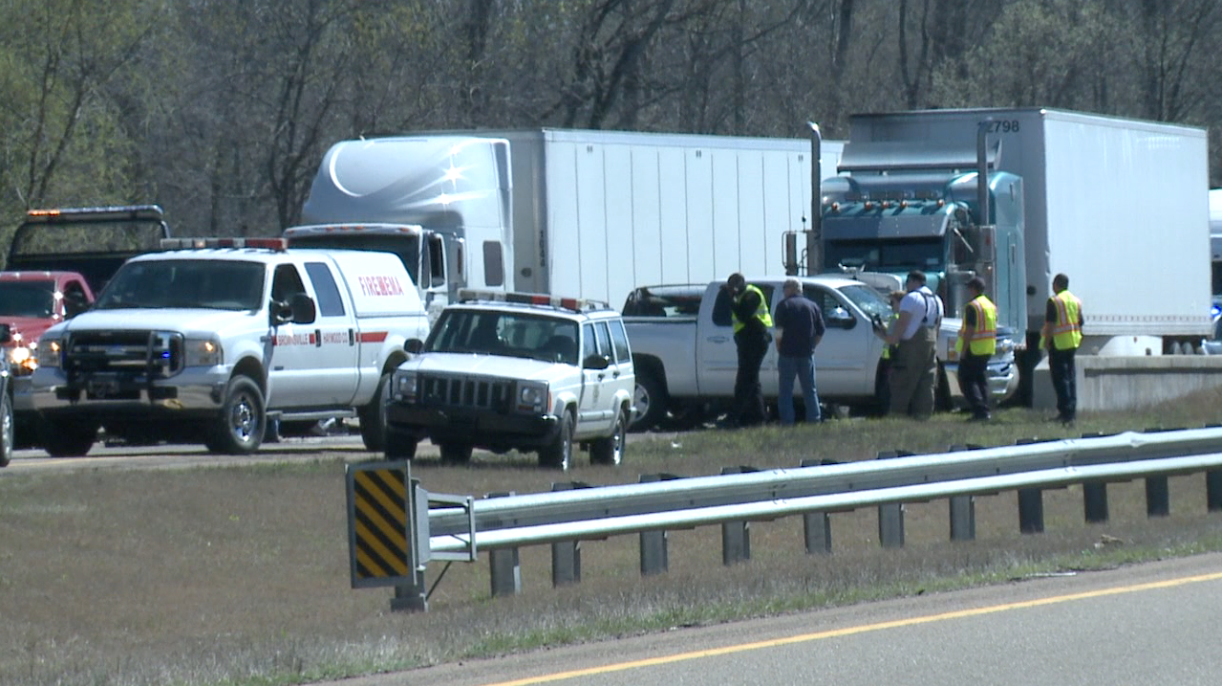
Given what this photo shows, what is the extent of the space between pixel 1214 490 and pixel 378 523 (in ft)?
27.1

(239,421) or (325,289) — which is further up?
(325,289)

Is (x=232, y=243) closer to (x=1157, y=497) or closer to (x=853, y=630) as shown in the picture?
(x=1157, y=497)

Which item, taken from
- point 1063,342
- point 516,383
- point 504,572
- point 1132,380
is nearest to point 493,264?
point 1063,342

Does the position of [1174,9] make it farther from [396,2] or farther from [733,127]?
[396,2]

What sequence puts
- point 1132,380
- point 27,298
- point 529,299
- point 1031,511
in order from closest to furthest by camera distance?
point 1031,511
point 529,299
point 27,298
point 1132,380

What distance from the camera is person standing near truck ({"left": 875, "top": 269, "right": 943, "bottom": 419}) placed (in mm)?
22078

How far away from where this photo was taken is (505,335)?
59.9 feet

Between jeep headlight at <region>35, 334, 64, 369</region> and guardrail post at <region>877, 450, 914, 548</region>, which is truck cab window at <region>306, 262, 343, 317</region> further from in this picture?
guardrail post at <region>877, 450, 914, 548</region>

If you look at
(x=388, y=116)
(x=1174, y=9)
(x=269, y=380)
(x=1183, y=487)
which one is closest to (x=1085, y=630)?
(x=1183, y=487)

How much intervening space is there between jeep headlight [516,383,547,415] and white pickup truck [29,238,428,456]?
2.85 meters

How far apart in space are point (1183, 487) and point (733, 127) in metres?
29.8

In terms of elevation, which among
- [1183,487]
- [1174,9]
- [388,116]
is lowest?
[1183,487]

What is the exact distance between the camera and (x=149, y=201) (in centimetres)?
3681

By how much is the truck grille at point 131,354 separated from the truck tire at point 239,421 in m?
0.63
